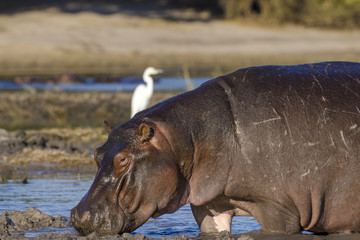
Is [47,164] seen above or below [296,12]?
below

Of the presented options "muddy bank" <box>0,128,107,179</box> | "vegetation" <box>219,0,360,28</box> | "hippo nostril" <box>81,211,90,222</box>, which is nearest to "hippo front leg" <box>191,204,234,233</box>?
"hippo nostril" <box>81,211,90,222</box>

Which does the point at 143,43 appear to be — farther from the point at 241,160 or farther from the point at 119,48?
the point at 241,160

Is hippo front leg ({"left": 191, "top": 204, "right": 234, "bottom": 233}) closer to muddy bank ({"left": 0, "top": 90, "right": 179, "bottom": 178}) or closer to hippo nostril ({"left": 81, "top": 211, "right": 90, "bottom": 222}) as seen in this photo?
hippo nostril ({"left": 81, "top": 211, "right": 90, "bottom": 222})

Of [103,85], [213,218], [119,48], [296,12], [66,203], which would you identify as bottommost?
[103,85]

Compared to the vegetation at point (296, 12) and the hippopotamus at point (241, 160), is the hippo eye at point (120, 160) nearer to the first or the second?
the hippopotamus at point (241, 160)

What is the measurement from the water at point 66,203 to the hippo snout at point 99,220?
73 centimetres

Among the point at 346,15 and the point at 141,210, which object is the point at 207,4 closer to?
the point at 346,15

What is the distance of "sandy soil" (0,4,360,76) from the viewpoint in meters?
22.1

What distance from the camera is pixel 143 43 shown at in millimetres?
23766

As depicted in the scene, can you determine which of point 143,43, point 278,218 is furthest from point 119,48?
point 278,218

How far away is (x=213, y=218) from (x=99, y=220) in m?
0.88

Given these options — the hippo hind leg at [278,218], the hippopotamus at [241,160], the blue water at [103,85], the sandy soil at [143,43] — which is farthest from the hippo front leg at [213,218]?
the sandy soil at [143,43]

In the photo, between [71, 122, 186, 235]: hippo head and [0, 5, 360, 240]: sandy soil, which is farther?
[0, 5, 360, 240]: sandy soil

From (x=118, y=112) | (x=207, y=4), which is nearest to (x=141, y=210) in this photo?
(x=118, y=112)
